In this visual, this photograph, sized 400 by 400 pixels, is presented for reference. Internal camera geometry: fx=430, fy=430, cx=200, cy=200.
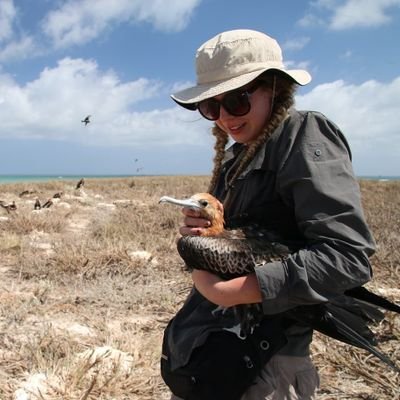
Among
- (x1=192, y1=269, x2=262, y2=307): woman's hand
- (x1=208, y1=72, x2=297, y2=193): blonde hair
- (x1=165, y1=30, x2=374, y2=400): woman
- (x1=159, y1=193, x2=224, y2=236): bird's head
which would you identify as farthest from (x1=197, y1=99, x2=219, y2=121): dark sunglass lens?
(x1=192, y1=269, x2=262, y2=307): woman's hand

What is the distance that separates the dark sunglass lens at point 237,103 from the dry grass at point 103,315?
1.67 m

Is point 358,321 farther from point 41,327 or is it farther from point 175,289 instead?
point 175,289

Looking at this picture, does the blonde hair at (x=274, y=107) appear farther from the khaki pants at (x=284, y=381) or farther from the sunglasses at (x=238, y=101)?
the khaki pants at (x=284, y=381)

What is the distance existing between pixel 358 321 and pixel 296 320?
0.19 metres

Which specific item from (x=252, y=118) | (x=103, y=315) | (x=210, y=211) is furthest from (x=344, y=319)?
(x=103, y=315)

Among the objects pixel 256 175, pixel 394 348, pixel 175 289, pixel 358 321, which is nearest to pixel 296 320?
pixel 358 321

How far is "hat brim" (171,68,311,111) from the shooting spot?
4.47 ft

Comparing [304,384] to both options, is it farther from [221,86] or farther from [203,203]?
[221,86]

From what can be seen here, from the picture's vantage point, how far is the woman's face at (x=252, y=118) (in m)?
1.44

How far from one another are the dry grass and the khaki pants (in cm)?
123

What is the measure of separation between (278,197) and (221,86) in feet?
1.34

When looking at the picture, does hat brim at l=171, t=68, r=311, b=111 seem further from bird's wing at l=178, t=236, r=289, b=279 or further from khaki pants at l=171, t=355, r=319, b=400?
khaki pants at l=171, t=355, r=319, b=400

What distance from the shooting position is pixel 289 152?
4.19 feet

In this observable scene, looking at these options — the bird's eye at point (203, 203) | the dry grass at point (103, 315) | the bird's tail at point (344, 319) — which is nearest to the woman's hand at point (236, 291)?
the bird's tail at point (344, 319)
